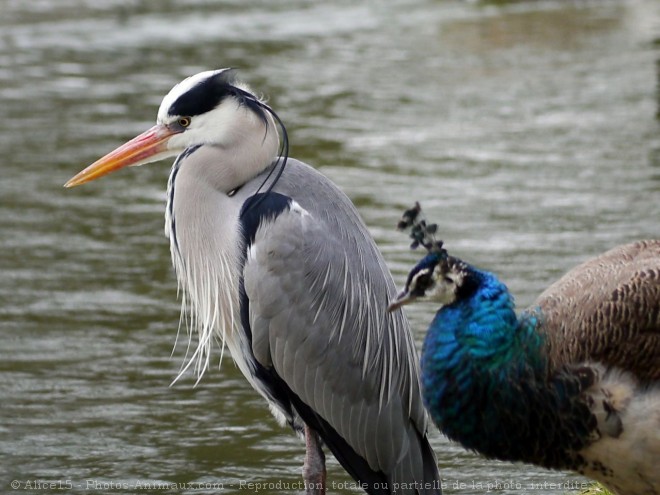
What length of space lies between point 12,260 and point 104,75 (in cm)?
668

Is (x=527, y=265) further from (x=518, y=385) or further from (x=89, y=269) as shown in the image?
(x=518, y=385)

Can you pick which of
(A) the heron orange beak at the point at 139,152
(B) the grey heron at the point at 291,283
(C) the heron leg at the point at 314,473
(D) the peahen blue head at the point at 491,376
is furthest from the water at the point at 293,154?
(A) the heron orange beak at the point at 139,152

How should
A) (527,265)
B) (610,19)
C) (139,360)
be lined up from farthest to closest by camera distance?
(610,19) < (527,265) < (139,360)

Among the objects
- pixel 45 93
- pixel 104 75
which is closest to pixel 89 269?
pixel 45 93

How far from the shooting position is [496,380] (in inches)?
187

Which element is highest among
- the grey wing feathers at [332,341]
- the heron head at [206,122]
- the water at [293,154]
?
the heron head at [206,122]

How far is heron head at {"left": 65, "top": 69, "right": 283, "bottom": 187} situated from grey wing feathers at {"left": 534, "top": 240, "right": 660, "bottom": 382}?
1462 millimetres

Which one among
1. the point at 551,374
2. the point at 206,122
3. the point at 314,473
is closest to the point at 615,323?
the point at 551,374

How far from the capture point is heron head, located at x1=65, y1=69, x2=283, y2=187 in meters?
5.45

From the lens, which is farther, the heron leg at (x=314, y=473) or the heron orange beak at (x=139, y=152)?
the heron orange beak at (x=139, y=152)

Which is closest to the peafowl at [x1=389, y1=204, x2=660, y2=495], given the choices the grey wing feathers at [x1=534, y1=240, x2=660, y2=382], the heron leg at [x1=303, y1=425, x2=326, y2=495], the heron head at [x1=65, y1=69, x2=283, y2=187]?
the grey wing feathers at [x1=534, y1=240, x2=660, y2=382]

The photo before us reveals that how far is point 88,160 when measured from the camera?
11.8 meters

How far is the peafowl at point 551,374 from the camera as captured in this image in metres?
4.66

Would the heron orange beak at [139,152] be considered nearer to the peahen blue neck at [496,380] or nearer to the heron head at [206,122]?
the heron head at [206,122]
